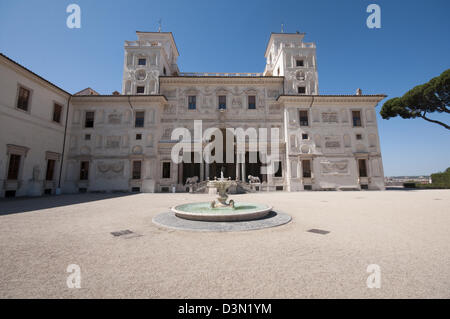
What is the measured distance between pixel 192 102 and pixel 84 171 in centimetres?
1498

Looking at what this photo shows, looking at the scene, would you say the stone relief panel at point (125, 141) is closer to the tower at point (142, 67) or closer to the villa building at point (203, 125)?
the villa building at point (203, 125)

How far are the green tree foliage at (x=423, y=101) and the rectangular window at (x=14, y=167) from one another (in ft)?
139

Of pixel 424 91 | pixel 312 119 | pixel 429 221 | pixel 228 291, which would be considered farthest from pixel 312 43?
pixel 228 291

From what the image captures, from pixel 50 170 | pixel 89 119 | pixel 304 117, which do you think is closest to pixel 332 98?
pixel 304 117

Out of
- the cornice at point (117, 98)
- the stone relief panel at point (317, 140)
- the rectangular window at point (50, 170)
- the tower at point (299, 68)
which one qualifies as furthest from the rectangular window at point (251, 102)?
the rectangular window at point (50, 170)

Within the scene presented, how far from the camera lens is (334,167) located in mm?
21828

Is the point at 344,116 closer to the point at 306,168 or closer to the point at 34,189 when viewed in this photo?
the point at 306,168

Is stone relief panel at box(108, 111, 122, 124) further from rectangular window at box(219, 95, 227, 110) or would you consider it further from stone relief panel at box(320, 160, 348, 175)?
stone relief panel at box(320, 160, 348, 175)

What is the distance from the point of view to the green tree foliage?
2206 centimetres

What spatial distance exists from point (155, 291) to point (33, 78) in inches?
930

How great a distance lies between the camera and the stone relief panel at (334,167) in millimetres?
21719

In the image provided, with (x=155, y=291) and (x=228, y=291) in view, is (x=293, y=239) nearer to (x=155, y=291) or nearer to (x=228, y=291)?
(x=228, y=291)

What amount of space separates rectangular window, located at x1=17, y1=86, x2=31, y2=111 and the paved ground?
16.3m

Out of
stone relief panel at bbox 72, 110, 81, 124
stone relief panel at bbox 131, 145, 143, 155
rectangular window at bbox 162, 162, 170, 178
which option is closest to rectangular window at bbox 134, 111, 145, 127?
stone relief panel at bbox 131, 145, 143, 155
